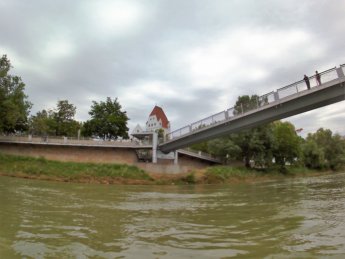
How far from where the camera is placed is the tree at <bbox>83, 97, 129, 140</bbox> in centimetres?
6369

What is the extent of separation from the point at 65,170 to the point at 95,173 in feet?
12.5

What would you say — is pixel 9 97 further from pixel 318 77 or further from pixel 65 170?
pixel 318 77

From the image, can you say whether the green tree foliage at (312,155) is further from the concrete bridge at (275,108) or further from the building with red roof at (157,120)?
the building with red roof at (157,120)

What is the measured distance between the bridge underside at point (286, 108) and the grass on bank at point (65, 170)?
34.1 feet

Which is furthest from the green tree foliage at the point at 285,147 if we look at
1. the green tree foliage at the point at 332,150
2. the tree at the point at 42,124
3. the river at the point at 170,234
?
the river at the point at 170,234

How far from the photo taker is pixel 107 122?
6394 centimetres

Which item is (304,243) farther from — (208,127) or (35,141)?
(35,141)

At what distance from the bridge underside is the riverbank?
5.72 m

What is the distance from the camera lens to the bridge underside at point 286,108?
25.5 meters

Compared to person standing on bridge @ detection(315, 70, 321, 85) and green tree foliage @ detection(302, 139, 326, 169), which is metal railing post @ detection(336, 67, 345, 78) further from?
green tree foliage @ detection(302, 139, 326, 169)

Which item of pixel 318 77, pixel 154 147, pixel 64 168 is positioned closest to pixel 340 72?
pixel 318 77

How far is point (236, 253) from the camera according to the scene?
6.37 meters

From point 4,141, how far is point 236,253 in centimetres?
4705

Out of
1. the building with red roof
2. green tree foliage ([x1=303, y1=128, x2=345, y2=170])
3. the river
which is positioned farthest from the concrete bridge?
the building with red roof
